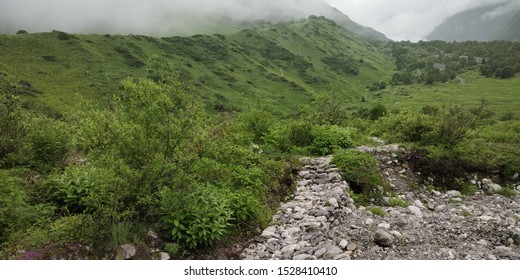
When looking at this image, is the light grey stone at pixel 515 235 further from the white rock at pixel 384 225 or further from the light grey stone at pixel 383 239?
the light grey stone at pixel 383 239

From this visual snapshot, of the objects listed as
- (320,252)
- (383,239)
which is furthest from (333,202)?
(320,252)

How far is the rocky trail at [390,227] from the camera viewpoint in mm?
8594

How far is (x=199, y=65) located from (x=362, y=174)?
118 meters

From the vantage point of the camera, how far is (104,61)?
103m

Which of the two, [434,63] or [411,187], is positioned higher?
[434,63]

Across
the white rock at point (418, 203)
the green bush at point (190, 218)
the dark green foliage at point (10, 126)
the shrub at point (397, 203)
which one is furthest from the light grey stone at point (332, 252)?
the dark green foliage at point (10, 126)

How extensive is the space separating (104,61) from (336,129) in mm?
100757

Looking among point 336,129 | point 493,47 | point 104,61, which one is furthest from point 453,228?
point 493,47

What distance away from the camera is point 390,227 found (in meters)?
9.98

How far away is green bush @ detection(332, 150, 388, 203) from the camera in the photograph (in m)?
13.2

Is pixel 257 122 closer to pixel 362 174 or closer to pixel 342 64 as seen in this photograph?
pixel 362 174

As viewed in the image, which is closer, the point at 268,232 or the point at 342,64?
the point at 268,232
